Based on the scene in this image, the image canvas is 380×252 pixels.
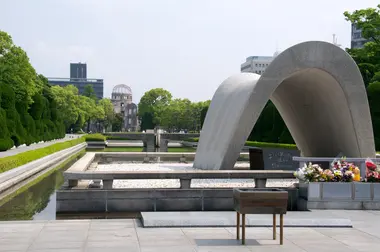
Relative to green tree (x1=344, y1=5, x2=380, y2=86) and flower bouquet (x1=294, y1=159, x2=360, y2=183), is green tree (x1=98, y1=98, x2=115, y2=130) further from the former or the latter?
flower bouquet (x1=294, y1=159, x2=360, y2=183)

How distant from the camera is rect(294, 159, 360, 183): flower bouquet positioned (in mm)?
12477

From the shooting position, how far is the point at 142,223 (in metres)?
9.98

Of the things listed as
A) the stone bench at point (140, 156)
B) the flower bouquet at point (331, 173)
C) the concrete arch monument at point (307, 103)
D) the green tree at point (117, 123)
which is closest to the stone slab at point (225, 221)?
the flower bouquet at point (331, 173)

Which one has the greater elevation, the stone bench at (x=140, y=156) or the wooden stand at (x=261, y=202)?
the wooden stand at (x=261, y=202)

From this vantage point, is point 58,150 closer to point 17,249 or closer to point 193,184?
point 193,184

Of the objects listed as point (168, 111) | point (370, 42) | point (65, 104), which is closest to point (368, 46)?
point (370, 42)

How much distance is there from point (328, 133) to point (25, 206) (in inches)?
420

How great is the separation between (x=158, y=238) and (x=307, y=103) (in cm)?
1253

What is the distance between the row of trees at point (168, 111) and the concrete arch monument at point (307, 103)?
79425 mm

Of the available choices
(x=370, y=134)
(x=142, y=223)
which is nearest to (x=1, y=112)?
(x=370, y=134)

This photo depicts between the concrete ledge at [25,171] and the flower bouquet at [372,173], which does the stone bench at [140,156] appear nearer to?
the concrete ledge at [25,171]

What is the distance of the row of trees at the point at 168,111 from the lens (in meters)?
109

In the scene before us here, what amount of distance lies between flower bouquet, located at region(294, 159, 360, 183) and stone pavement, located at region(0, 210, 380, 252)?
2267mm

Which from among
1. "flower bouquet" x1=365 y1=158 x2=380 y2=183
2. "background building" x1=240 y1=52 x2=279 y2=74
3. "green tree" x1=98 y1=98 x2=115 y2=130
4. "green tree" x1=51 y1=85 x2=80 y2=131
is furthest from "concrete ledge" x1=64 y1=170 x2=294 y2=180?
"background building" x1=240 y1=52 x2=279 y2=74
